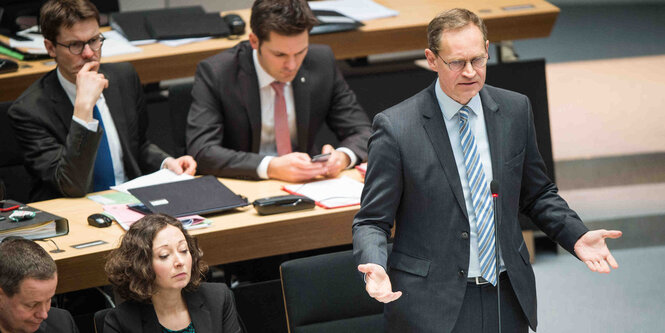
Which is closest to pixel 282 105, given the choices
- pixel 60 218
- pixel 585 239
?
pixel 60 218

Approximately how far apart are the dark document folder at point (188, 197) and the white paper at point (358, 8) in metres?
1.66

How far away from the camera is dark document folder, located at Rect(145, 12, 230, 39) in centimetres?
452

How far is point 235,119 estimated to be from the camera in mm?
3762

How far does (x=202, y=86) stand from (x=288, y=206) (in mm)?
828

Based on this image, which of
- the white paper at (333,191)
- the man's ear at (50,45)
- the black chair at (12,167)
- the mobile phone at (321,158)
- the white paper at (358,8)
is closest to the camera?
the white paper at (333,191)

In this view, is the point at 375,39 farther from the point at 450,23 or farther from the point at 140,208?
the point at 450,23

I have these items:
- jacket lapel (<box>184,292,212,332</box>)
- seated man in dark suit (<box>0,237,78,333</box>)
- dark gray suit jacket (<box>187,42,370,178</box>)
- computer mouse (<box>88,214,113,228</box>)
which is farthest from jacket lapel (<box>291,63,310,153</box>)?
seated man in dark suit (<box>0,237,78,333</box>)

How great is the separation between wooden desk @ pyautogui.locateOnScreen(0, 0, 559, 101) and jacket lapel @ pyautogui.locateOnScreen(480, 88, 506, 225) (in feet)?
7.38

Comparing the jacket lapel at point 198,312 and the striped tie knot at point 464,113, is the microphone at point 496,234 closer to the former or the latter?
the striped tie knot at point 464,113

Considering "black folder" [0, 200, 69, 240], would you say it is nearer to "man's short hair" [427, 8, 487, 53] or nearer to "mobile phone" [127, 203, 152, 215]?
"mobile phone" [127, 203, 152, 215]

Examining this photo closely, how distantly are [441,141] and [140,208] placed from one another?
1.32 metres

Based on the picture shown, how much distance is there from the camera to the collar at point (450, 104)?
2.29 m

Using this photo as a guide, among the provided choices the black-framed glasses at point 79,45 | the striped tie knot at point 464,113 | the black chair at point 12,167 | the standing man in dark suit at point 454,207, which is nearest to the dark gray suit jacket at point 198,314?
the standing man in dark suit at point 454,207

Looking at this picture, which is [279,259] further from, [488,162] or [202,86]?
[488,162]
